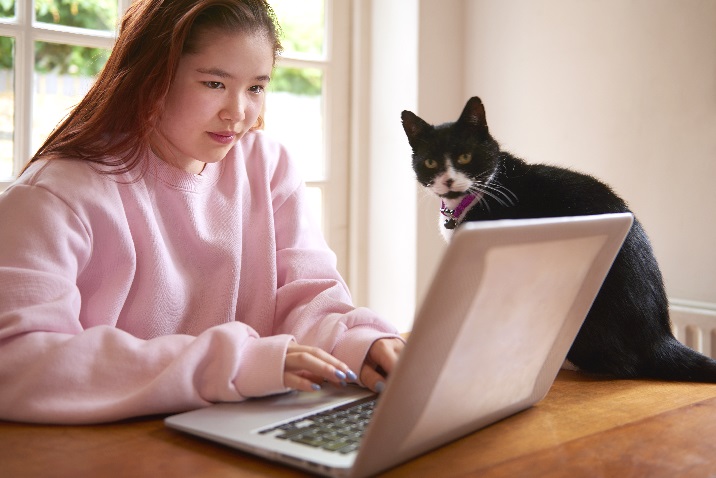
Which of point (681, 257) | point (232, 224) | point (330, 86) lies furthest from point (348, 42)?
point (232, 224)

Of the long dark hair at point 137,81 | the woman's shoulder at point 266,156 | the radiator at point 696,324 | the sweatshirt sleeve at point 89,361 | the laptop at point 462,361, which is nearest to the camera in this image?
the laptop at point 462,361

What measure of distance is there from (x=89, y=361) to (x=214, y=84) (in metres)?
0.42

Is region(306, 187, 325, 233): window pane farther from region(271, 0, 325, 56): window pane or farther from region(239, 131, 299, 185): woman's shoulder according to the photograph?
region(239, 131, 299, 185): woman's shoulder

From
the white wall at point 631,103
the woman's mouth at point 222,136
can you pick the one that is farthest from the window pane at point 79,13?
the white wall at point 631,103

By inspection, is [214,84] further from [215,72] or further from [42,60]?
[42,60]

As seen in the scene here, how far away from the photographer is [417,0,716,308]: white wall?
170cm

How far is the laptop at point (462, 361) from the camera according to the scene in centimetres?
58

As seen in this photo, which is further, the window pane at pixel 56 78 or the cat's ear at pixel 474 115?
the window pane at pixel 56 78

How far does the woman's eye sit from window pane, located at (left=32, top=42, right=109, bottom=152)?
32.1 inches

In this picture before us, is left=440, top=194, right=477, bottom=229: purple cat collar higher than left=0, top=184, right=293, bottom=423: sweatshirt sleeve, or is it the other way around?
left=440, top=194, right=477, bottom=229: purple cat collar

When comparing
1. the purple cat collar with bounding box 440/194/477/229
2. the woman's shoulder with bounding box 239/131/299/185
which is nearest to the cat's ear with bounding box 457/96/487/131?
the purple cat collar with bounding box 440/194/477/229

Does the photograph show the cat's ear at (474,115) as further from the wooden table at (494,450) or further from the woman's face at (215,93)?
the wooden table at (494,450)

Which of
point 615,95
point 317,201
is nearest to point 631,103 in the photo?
point 615,95

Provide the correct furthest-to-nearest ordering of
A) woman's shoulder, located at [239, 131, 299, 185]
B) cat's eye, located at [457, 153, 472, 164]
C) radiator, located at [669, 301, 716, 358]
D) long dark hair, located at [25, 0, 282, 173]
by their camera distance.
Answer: radiator, located at [669, 301, 716, 358] → cat's eye, located at [457, 153, 472, 164] → woman's shoulder, located at [239, 131, 299, 185] → long dark hair, located at [25, 0, 282, 173]
